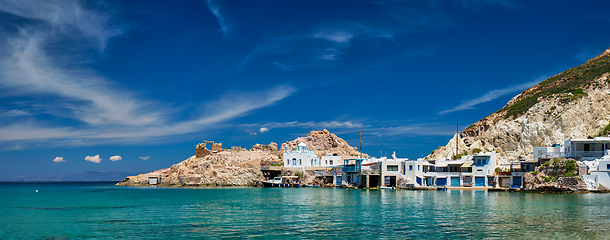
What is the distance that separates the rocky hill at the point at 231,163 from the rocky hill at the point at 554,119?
4191 cm

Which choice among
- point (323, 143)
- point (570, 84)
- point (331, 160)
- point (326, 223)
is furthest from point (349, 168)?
point (326, 223)

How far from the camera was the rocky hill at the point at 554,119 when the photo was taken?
8856cm

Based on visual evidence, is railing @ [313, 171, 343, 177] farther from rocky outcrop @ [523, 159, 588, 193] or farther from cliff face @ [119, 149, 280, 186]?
rocky outcrop @ [523, 159, 588, 193]

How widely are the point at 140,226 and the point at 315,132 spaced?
117975 millimetres

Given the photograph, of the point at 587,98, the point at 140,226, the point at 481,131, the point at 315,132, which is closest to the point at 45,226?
the point at 140,226

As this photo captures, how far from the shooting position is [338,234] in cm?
2711

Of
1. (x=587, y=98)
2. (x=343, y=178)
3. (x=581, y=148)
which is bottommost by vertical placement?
(x=343, y=178)

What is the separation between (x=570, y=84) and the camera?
4016 inches

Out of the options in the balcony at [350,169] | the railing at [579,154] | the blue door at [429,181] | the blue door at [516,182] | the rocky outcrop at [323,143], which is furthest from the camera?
the rocky outcrop at [323,143]

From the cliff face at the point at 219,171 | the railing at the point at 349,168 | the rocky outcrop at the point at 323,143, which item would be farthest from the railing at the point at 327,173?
the rocky outcrop at the point at 323,143

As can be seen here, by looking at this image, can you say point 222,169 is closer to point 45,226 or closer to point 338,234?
point 45,226

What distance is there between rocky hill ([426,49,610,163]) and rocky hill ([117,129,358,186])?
138 feet

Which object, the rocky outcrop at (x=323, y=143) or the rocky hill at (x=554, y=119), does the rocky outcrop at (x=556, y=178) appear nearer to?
the rocky hill at (x=554, y=119)

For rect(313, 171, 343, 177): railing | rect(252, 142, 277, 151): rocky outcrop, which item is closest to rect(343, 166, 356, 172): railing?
rect(313, 171, 343, 177): railing
